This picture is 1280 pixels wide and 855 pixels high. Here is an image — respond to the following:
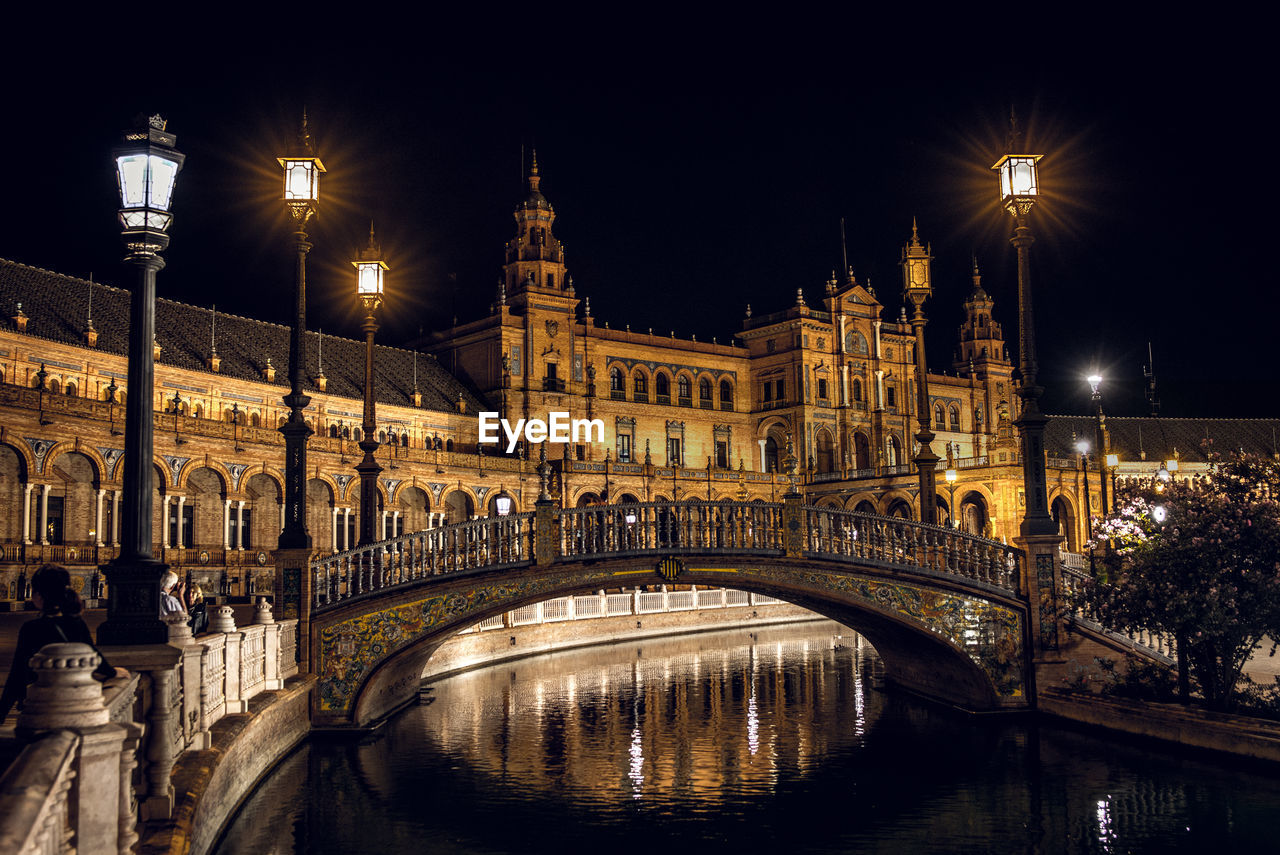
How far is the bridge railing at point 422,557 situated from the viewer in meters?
16.3

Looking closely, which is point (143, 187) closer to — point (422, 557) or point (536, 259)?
point (422, 557)

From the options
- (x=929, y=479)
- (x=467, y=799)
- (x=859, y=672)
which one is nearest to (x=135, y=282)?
(x=467, y=799)

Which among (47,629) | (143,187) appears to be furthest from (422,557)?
(47,629)

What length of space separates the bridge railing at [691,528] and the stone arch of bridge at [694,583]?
0.32 metres

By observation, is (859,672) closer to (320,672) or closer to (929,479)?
(929,479)

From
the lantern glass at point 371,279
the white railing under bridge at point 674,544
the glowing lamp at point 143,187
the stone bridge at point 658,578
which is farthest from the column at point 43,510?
the glowing lamp at point 143,187

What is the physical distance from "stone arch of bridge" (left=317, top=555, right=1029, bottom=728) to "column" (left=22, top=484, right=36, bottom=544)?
20.4 m

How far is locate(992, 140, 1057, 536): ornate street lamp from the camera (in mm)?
17719

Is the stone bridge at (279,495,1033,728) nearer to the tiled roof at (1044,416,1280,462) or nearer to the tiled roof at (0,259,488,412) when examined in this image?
the tiled roof at (0,259,488,412)

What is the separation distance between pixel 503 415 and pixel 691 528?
48.8 metres

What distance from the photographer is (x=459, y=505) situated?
2195 inches

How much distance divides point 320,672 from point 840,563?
7.98m

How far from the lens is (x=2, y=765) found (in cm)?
657

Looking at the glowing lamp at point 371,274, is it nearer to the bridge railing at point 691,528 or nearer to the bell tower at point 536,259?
the bridge railing at point 691,528
